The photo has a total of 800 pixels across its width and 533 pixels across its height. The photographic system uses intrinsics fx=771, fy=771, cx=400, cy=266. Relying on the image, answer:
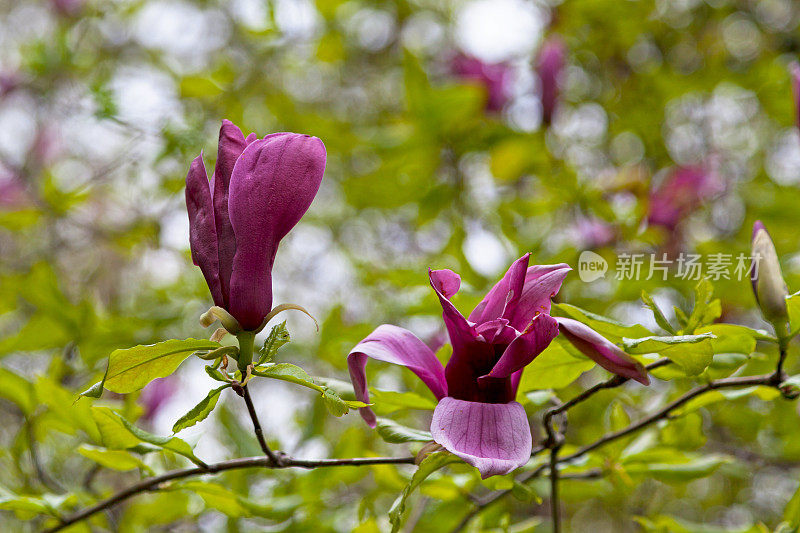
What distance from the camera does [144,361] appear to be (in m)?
0.54

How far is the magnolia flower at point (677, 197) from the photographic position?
150 cm

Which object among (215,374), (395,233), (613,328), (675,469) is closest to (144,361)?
(215,374)

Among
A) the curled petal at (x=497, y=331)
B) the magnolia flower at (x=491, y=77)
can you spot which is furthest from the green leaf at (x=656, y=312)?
the magnolia flower at (x=491, y=77)

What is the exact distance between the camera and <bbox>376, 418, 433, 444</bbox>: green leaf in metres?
0.60

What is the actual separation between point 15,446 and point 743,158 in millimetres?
1926

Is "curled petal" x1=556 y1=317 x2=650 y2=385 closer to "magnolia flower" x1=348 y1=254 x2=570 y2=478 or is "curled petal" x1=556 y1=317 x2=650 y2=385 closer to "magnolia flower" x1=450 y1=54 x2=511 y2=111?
"magnolia flower" x1=348 y1=254 x2=570 y2=478

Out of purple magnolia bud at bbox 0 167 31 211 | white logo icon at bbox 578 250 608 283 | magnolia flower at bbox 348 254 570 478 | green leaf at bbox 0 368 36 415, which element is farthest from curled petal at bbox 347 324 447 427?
purple magnolia bud at bbox 0 167 31 211

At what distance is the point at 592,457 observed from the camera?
808 mm

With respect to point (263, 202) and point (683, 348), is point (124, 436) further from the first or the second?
point (683, 348)

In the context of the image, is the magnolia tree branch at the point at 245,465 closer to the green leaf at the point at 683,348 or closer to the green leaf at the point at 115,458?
the green leaf at the point at 115,458

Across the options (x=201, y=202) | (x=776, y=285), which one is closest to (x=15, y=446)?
(x=201, y=202)

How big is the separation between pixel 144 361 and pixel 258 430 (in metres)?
0.10

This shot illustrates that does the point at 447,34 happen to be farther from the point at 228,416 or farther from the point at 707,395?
the point at 707,395

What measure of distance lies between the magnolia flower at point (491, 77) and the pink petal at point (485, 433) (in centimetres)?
118
